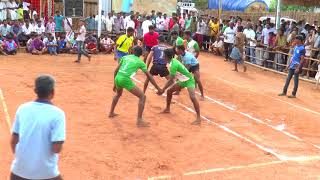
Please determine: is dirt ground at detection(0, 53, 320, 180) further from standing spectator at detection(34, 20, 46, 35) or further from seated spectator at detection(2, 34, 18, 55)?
standing spectator at detection(34, 20, 46, 35)

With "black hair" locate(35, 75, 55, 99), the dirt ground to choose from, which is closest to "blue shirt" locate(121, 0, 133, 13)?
the dirt ground

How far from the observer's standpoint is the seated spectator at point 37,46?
19.7m

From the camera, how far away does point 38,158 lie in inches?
153

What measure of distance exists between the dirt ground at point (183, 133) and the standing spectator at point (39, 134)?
2.43 meters

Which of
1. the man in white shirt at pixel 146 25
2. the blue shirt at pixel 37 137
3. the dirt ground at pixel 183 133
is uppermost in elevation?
the man in white shirt at pixel 146 25

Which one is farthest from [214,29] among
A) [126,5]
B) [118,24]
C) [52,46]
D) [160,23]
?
[126,5]

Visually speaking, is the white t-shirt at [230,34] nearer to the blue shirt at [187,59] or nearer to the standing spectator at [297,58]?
the standing spectator at [297,58]

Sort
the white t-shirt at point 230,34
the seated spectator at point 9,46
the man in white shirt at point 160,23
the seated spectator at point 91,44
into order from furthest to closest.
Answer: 1. the man in white shirt at point 160,23
2. the seated spectator at point 91,44
3. the white t-shirt at point 230,34
4. the seated spectator at point 9,46

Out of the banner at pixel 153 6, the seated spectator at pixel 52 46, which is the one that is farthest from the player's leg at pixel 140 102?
the banner at pixel 153 6

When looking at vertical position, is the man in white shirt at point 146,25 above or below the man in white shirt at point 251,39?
above

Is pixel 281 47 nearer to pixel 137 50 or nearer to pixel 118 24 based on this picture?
pixel 118 24

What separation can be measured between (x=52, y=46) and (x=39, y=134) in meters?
16.8

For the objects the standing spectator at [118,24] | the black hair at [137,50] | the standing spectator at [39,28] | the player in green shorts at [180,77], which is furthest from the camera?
the standing spectator at [118,24]

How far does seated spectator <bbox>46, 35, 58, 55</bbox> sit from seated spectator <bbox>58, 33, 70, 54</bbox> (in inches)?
15.7
